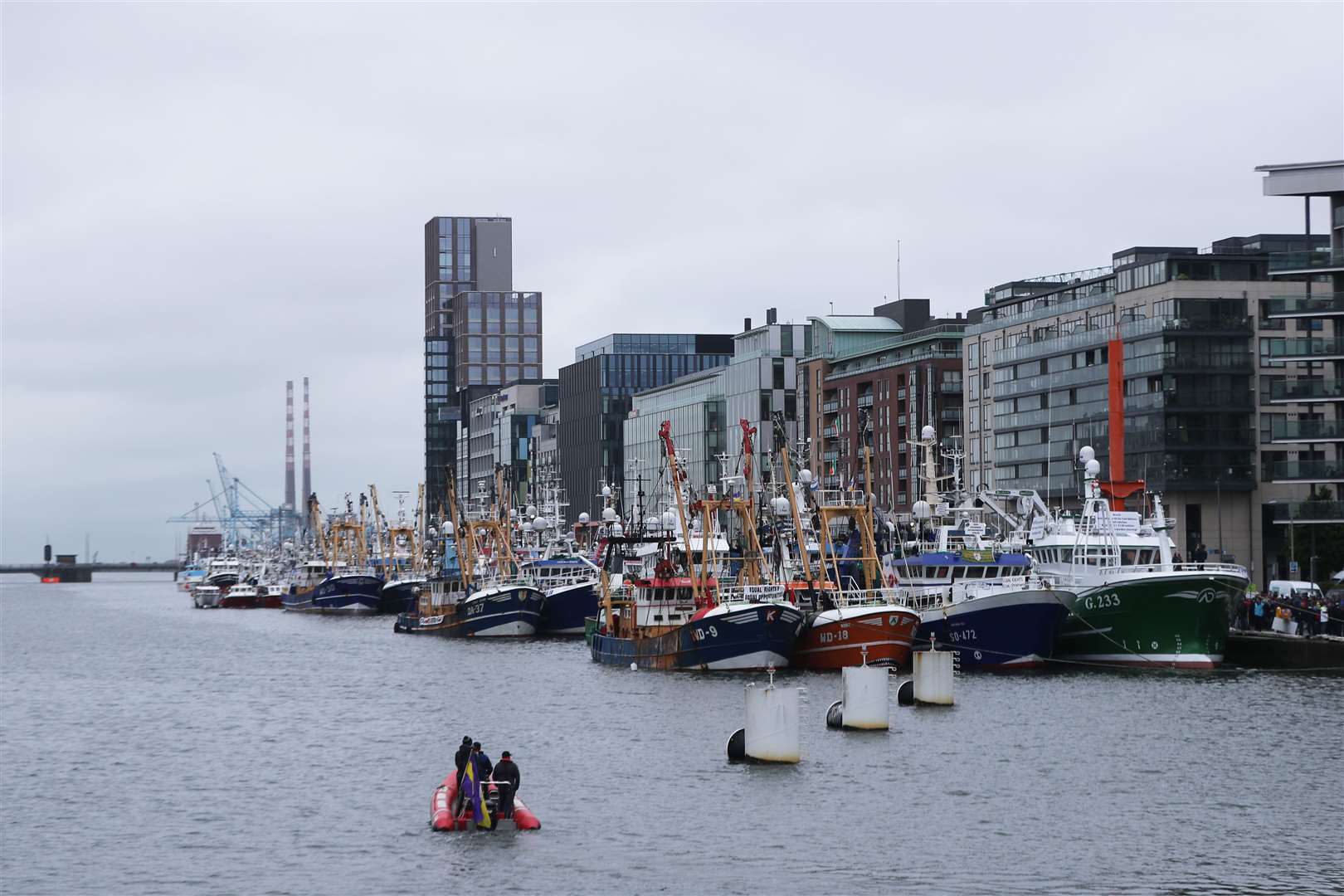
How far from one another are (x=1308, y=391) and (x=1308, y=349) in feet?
8.57

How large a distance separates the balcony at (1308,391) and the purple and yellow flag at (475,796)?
82.5 m

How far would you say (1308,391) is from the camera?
119 meters

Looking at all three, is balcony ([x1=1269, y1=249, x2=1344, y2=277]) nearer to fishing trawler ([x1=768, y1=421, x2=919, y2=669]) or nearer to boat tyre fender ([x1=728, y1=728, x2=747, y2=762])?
fishing trawler ([x1=768, y1=421, x2=919, y2=669])

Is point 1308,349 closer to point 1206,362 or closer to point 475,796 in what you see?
point 1206,362

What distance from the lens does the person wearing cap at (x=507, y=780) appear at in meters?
48.4

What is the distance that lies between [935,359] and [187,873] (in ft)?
478

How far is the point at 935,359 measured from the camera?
185375mm

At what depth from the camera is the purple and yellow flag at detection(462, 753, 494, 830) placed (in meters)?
48.5

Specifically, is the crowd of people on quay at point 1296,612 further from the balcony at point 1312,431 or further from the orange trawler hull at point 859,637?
the orange trawler hull at point 859,637

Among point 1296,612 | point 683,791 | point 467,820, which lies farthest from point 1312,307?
point 467,820

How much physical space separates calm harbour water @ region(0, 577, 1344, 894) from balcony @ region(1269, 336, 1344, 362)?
1426 inches

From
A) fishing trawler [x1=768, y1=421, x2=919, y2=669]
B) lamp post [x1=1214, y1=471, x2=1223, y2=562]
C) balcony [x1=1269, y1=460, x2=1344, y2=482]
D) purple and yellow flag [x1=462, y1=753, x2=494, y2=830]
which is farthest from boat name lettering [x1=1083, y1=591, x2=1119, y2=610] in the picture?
purple and yellow flag [x1=462, y1=753, x2=494, y2=830]

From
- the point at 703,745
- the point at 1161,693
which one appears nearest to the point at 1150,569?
the point at 1161,693

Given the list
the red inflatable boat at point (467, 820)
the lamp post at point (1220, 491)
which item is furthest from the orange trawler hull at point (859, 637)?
the lamp post at point (1220, 491)
